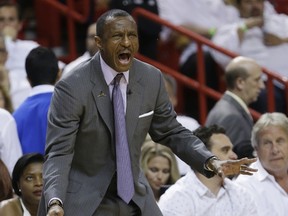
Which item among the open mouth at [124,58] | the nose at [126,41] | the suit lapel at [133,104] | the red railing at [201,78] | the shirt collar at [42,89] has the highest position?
the nose at [126,41]

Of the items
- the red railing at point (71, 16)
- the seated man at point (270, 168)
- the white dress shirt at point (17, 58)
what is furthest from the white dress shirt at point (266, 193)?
the red railing at point (71, 16)

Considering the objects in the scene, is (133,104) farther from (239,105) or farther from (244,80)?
(244,80)

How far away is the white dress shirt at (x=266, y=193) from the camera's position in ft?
22.3

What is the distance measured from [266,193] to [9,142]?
1.75 meters

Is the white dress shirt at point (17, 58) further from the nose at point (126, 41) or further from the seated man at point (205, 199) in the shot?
the nose at point (126, 41)

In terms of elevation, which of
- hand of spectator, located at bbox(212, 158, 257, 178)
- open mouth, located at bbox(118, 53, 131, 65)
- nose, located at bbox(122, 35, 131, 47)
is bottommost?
hand of spectator, located at bbox(212, 158, 257, 178)

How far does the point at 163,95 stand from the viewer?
5.11 m

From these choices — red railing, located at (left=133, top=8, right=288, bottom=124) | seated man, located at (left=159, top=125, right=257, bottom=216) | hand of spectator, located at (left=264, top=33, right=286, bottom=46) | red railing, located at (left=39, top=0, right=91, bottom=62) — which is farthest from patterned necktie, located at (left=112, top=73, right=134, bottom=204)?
red railing, located at (left=39, top=0, right=91, bottom=62)

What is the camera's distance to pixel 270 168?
6930 millimetres

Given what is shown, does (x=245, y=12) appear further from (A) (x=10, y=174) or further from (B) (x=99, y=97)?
(B) (x=99, y=97)

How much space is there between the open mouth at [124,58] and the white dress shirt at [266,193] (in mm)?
2163

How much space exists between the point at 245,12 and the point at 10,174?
3.66 metres

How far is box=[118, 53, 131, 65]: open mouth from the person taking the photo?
486cm

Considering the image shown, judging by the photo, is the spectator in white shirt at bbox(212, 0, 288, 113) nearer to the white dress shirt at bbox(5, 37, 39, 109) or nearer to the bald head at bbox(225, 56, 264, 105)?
the bald head at bbox(225, 56, 264, 105)
